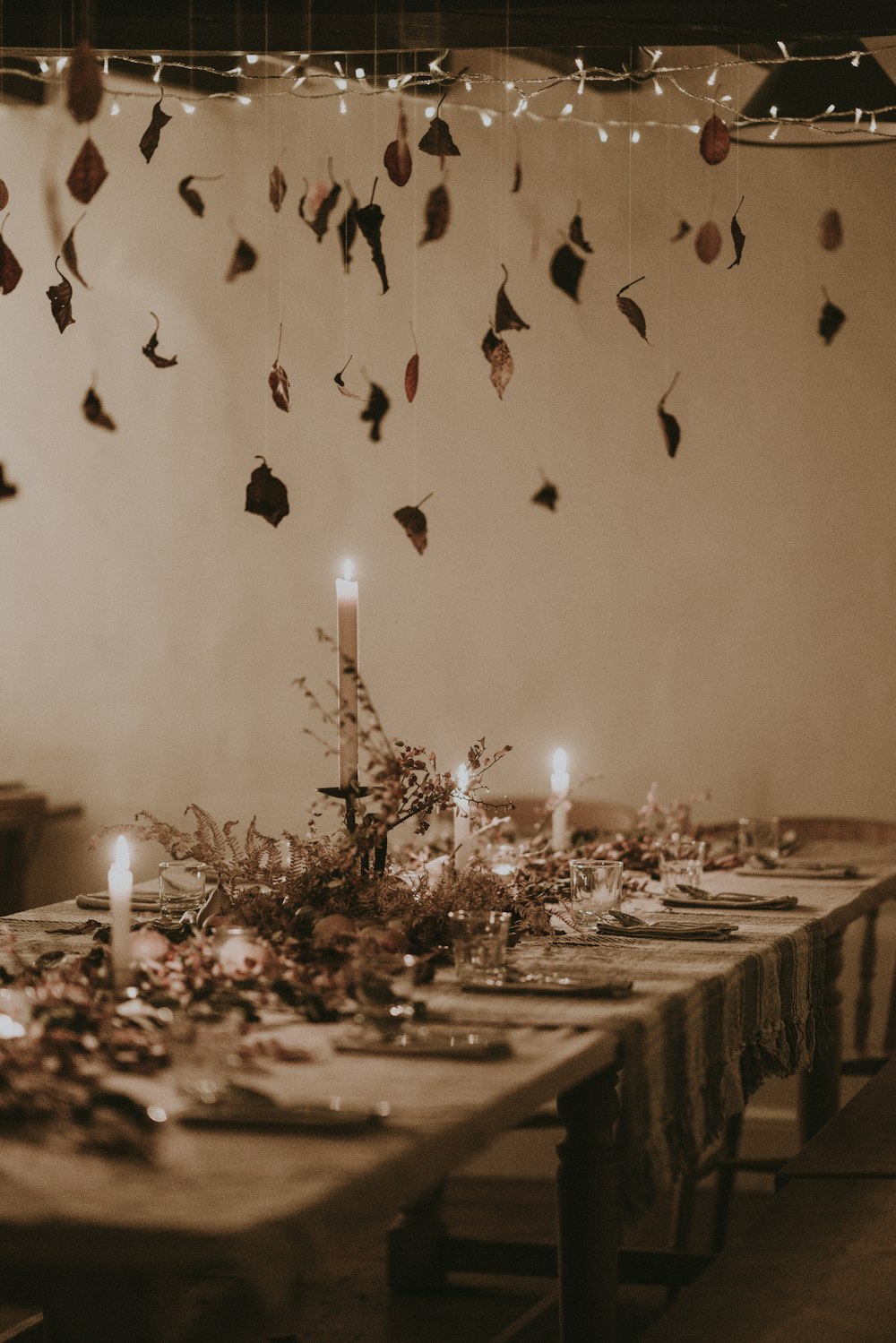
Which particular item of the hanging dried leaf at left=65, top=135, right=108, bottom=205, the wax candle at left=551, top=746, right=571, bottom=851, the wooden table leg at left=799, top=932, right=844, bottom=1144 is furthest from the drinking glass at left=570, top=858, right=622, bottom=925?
the hanging dried leaf at left=65, top=135, right=108, bottom=205

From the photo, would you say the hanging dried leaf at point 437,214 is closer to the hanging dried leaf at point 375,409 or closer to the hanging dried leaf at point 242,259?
the hanging dried leaf at point 375,409

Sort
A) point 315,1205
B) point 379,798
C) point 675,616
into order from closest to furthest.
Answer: point 315,1205 → point 379,798 → point 675,616

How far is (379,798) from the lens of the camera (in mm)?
2230

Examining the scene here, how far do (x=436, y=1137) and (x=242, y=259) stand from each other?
3680mm

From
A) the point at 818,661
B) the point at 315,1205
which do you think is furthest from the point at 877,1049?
the point at 315,1205

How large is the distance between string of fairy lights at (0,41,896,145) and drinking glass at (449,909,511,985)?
2.88 m

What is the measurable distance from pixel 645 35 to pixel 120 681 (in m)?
2.53

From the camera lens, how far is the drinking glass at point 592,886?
250 cm

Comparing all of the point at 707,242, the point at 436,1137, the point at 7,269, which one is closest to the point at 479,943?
the point at 436,1137

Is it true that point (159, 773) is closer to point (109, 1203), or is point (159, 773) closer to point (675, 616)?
point (675, 616)

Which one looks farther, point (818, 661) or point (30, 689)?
point (30, 689)

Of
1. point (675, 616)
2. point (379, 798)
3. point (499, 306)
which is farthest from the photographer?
point (675, 616)

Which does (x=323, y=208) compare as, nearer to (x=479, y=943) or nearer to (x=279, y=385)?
(x=279, y=385)

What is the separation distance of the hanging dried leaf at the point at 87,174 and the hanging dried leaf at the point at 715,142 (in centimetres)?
131
